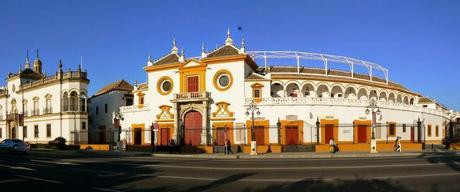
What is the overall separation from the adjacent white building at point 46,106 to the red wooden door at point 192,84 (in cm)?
1636

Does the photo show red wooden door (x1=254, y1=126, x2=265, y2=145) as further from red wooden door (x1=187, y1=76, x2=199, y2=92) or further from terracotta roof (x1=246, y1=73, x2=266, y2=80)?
red wooden door (x1=187, y1=76, x2=199, y2=92)

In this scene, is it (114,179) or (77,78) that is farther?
(77,78)

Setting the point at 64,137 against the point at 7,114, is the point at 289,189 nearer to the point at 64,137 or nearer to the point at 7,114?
the point at 64,137

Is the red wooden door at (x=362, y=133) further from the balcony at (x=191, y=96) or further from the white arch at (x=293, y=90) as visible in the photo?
the balcony at (x=191, y=96)

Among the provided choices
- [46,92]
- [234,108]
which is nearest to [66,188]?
[234,108]

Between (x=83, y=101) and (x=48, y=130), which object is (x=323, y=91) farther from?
(x=48, y=130)

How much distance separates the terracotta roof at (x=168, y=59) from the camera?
4988cm

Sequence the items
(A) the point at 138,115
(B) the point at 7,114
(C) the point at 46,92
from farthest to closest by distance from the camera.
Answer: (B) the point at 7,114
(C) the point at 46,92
(A) the point at 138,115

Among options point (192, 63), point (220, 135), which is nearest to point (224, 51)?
point (192, 63)

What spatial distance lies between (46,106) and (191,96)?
24.1 m

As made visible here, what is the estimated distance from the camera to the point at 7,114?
6862cm

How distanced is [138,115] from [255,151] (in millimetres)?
20304

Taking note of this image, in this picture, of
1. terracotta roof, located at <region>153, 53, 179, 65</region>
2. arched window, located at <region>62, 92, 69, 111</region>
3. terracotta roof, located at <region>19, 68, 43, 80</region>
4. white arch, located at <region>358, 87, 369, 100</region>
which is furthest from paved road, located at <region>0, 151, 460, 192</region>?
terracotta roof, located at <region>19, 68, 43, 80</region>

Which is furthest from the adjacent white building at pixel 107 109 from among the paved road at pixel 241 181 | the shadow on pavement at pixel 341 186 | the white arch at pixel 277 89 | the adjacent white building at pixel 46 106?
the shadow on pavement at pixel 341 186
